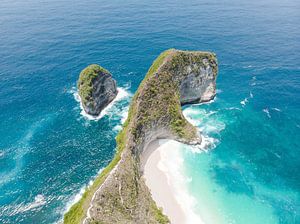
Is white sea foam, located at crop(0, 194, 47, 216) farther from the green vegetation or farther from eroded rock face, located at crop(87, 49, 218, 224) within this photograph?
eroded rock face, located at crop(87, 49, 218, 224)

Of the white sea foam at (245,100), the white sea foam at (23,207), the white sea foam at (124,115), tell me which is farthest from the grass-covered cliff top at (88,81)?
the white sea foam at (245,100)

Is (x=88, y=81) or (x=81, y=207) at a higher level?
(x=88, y=81)

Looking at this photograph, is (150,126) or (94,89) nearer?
(150,126)

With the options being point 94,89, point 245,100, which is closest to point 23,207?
point 94,89

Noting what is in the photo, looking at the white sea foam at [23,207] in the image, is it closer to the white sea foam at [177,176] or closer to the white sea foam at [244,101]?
the white sea foam at [177,176]

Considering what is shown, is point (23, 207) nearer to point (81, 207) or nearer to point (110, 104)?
point (81, 207)

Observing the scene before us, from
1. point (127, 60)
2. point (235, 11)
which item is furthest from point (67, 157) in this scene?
point (235, 11)
